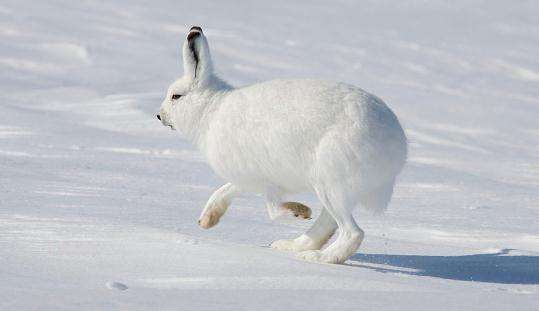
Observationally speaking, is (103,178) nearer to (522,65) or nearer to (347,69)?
(347,69)

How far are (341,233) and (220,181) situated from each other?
7.62 feet

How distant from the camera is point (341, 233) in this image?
166 inches

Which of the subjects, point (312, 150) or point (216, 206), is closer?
point (312, 150)

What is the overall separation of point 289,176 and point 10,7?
34.7 ft

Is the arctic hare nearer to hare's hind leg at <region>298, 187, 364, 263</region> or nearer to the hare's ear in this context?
hare's hind leg at <region>298, 187, 364, 263</region>

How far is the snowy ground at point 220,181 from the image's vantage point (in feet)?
10.9

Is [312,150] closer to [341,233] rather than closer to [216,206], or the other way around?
[341,233]

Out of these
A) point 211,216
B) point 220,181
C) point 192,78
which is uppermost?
point 192,78

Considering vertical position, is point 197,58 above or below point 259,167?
above

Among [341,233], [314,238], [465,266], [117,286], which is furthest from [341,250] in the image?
[117,286]

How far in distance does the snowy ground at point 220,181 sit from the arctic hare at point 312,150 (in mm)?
210

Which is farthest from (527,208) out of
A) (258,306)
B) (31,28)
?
(31,28)

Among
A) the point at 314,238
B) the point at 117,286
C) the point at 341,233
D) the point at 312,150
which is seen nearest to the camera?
the point at 117,286

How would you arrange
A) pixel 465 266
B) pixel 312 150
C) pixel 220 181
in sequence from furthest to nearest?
pixel 220 181, pixel 465 266, pixel 312 150
